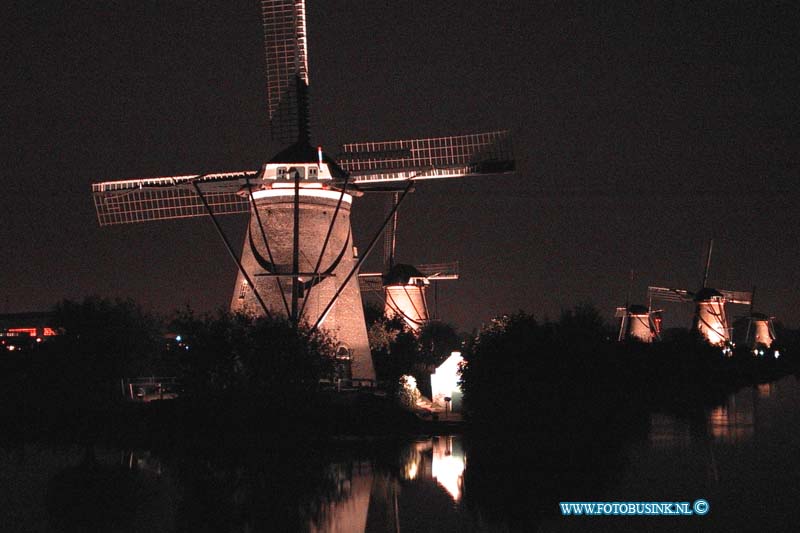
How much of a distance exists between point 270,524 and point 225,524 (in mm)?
961

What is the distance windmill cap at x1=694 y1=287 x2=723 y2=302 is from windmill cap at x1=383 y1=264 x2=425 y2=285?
40274 millimetres

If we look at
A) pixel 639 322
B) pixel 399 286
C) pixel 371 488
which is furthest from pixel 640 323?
pixel 371 488

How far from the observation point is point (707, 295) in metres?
103

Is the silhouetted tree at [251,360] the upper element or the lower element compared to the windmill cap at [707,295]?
lower

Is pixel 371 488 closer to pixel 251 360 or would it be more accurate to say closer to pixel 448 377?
pixel 251 360

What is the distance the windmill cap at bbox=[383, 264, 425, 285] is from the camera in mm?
75938

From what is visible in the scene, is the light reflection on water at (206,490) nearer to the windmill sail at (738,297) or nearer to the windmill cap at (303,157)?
the windmill cap at (303,157)

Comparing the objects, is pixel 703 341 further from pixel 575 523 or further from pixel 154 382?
pixel 575 523

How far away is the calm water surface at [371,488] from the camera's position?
827 inches

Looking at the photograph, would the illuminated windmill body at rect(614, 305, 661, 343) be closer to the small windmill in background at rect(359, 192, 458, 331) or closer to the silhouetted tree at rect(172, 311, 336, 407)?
the small windmill in background at rect(359, 192, 458, 331)

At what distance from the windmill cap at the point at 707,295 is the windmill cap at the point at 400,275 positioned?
4027 cm

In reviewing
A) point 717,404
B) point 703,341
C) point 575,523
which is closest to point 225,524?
point 575,523

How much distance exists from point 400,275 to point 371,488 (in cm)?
5170

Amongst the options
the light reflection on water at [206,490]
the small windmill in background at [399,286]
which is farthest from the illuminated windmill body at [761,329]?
the light reflection on water at [206,490]
